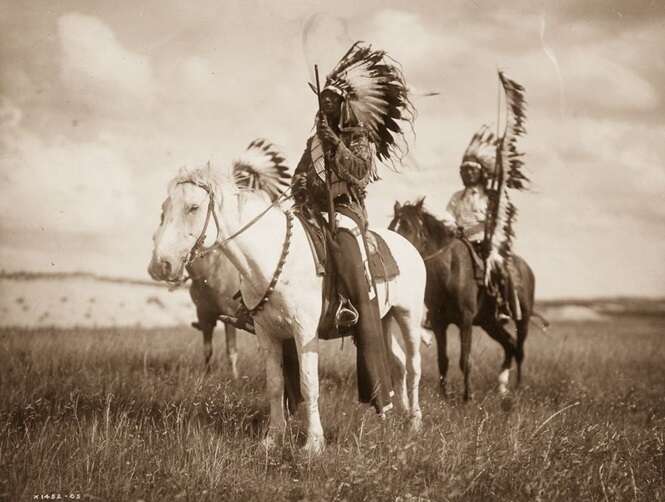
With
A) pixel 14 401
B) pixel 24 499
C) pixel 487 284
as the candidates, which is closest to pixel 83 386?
pixel 14 401

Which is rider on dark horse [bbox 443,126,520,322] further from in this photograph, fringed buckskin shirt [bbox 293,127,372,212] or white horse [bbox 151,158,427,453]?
white horse [bbox 151,158,427,453]

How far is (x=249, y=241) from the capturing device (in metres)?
4.71

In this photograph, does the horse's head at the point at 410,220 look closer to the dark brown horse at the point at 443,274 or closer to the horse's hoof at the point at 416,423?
the dark brown horse at the point at 443,274

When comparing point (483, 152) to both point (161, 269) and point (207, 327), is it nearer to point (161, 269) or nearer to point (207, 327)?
point (207, 327)

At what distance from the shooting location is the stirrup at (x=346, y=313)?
4.96m

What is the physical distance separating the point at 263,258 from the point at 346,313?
33.0 inches

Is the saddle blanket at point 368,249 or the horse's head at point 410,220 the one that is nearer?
the saddle blanket at point 368,249

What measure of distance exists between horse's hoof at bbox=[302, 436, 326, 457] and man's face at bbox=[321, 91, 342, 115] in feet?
8.82

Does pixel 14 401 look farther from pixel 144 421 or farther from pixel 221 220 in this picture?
pixel 221 220

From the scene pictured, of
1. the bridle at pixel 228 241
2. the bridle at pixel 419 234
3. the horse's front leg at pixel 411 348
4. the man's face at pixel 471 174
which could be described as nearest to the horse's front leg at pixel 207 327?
the bridle at pixel 419 234

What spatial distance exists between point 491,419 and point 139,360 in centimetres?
468

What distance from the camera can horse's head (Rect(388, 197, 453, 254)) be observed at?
301 inches

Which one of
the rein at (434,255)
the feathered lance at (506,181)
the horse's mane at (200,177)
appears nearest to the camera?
the horse's mane at (200,177)

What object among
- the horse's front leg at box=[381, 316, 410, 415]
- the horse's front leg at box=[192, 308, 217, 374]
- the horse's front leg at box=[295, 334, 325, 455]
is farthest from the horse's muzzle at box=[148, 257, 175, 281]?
the horse's front leg at box=[192, 308, 217, 374]
